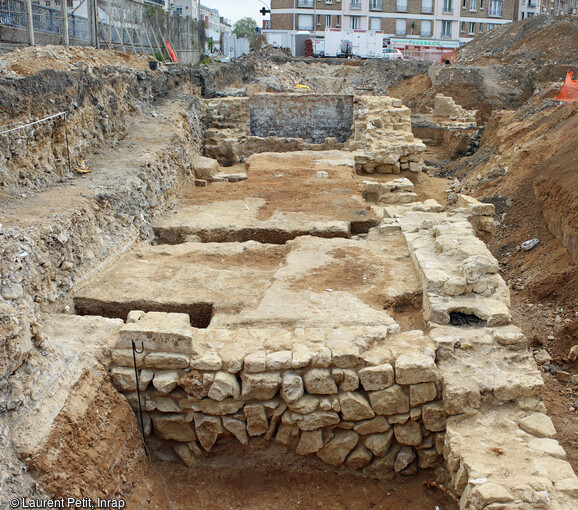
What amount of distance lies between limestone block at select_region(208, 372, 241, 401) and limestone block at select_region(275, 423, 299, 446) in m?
0.45

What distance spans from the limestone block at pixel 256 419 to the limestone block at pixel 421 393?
1121 millimetres

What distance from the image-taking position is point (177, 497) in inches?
177

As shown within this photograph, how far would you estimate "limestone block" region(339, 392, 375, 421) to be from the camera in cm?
451

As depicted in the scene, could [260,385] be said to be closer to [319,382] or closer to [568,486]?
[319,382]

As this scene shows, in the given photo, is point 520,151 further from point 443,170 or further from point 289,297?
point 289,297

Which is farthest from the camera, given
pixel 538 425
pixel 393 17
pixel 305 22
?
pixel 393 17

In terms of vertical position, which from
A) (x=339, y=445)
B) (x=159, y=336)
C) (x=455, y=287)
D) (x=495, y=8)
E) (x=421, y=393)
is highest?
(x=495, y=8)

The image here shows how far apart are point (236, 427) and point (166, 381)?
64 cm

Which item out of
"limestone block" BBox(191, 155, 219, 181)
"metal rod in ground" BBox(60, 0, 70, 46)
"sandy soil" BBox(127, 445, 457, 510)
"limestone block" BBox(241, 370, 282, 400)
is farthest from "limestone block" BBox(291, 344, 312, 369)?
"metal rod in ground" BBox(60, 0, 70, 46)

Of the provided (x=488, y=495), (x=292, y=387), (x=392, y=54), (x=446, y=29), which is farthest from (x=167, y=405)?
(x=446, y=29)

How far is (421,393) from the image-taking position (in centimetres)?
453

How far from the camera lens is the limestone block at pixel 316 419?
4.54 metres

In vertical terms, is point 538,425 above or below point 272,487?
above

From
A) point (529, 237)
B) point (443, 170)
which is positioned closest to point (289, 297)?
point (529, 237)
